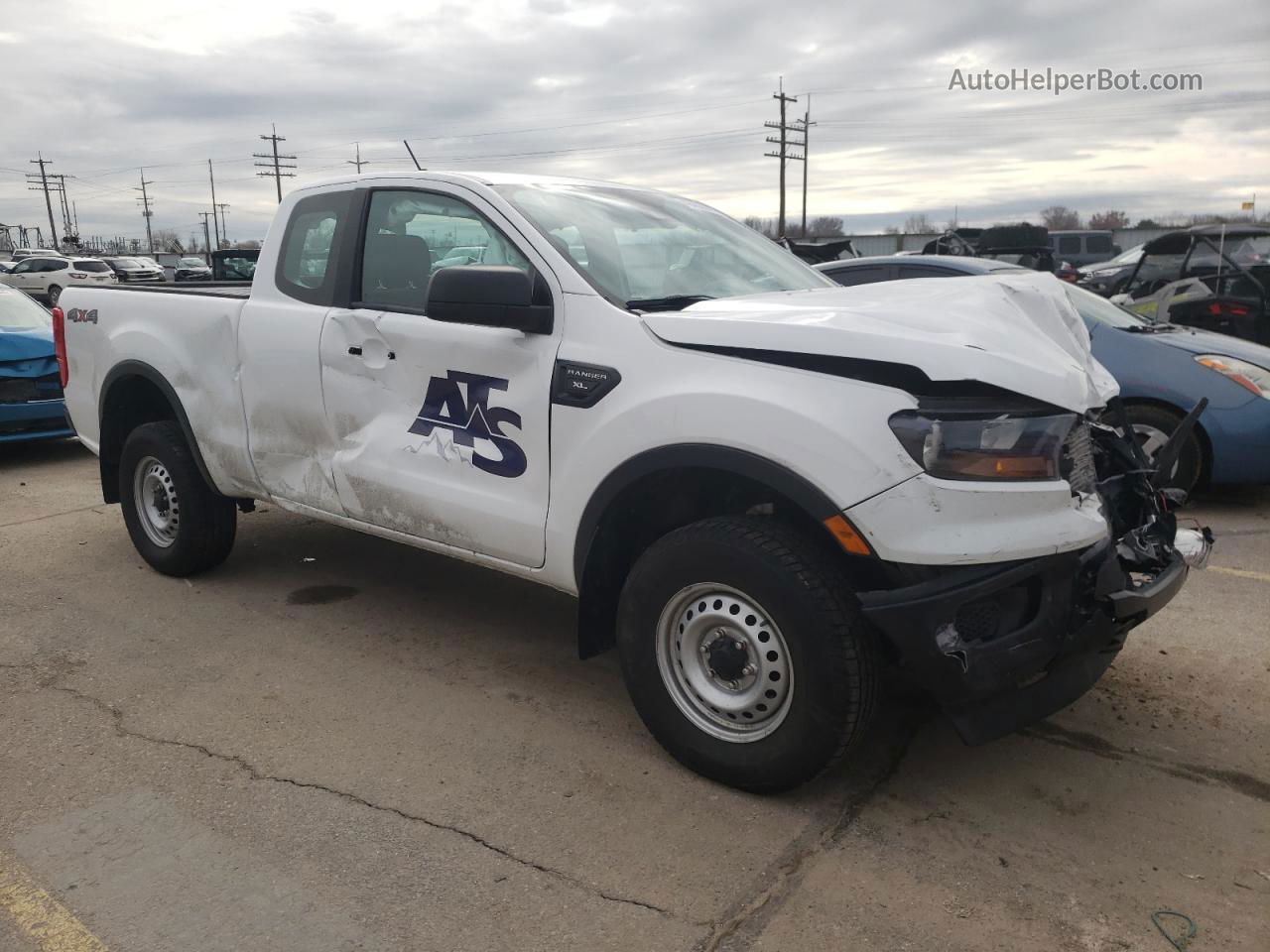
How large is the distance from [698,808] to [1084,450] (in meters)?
1.58

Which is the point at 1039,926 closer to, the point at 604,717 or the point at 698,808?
the point at 698,808

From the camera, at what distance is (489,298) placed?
325 centimetres

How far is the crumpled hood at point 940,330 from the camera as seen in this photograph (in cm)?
269

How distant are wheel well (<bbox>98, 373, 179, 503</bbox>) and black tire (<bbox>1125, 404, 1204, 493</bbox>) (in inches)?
219

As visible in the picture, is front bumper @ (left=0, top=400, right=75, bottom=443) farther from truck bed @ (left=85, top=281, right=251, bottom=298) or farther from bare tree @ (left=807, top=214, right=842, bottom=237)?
bare tree @ (left=807, top=214, right=842, bottom=237)

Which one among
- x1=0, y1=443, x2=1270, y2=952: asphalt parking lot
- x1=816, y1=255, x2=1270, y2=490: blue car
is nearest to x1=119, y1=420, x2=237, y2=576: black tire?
x1=0, y1=443, x2=1270, y2=952: asphalt parking lot

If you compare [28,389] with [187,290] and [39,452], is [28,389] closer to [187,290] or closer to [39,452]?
[39,452]

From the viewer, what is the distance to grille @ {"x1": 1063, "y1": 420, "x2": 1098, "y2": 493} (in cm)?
292

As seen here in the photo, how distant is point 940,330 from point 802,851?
1482mm

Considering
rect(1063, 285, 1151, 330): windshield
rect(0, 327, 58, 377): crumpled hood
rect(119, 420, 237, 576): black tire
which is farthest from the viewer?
rect(0, 327, 58, 377): crumpled hood

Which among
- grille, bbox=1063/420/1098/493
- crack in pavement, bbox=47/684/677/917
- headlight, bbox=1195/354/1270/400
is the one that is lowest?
crack in pavement, bbox=47/684/677/917

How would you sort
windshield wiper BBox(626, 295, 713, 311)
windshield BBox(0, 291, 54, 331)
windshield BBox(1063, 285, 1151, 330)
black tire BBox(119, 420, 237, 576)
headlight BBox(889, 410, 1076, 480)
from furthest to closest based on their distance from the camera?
1. windshield BBox(0, 291, 54, 331)
2. windshield BBox(1063, 285, 1151, 330)
3. black tire BBox(119, 420, 237, 576)
4. windshield wiper BBox(626, 295, 713, 311)
5. headlight BBox(889, 410, 1076, 480)

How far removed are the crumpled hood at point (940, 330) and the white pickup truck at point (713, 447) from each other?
0.03 feet

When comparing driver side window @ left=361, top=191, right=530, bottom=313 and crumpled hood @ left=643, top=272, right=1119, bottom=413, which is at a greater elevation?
driver side window @ left=361, top=191, right=530, bottom=313
